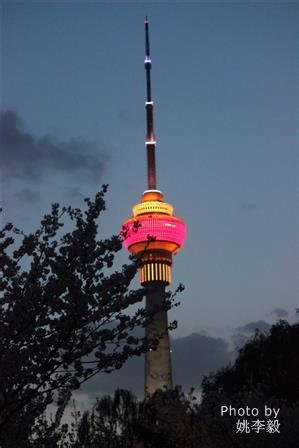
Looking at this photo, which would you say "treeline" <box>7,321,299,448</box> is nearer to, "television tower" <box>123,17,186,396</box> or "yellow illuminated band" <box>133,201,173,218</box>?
"television tower" <box>123,17,186,396</box>

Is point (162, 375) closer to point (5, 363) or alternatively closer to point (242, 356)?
Result: point (242, 356)

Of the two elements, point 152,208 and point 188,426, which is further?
point 152,208

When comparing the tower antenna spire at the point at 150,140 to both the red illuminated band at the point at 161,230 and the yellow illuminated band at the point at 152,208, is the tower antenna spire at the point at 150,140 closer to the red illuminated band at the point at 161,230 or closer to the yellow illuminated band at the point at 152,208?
the yellow illuminated band at the point at 152,208

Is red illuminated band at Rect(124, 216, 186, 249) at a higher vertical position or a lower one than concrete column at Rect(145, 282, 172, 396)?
higher

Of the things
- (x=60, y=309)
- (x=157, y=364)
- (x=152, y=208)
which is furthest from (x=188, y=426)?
(x=152, y=208)

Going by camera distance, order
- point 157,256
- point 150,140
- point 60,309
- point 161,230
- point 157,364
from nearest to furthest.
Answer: point 60,309 < point 157,364 < point 161,230 < point 157,256 < point 150,140

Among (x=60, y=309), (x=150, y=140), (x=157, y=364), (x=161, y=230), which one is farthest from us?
(x=150, y=140)

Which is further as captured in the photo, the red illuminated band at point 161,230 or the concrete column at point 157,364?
the red illuminated band at point 161,230

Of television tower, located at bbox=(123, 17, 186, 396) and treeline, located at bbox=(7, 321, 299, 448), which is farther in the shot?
television tower, located at bbox=(123, 17, 186, 396)

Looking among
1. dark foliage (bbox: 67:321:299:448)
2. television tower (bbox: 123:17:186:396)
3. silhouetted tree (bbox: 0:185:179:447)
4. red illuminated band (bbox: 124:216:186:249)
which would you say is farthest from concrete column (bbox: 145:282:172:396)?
silhouetted tree (bbox: 0:185:179:447)

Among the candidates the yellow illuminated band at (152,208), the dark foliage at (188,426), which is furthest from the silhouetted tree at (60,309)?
the yellow illuminated band at (152,208)

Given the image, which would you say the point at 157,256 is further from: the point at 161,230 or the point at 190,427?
the point at 190,427

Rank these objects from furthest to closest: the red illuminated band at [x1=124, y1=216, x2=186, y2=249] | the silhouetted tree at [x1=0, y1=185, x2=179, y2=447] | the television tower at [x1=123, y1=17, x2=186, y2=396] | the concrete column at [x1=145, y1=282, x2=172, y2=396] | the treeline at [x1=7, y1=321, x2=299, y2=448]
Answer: the red illuminated band at [x1=124, y1=216, x2=186, y2=249] < the television tower at [x1=123, y1=17, x2=186, y2=396] < the concrete column at [x1=145, y1=282, x2=172, y2=396] < the treeline at [x1=7, y1=321, x2=299, y2=448] < the silhouetted tree at [x1=0, y1=185, x2=179, y2=447]

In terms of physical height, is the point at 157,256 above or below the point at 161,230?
below
